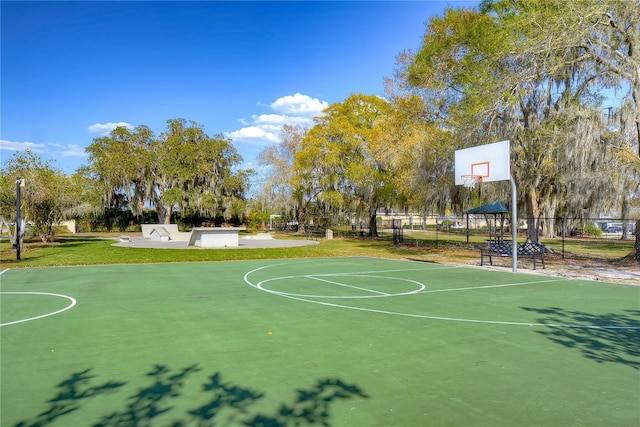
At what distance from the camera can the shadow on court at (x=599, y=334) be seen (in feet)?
16.9

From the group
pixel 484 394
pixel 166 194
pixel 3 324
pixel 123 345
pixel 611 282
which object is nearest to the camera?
pixel 484 394

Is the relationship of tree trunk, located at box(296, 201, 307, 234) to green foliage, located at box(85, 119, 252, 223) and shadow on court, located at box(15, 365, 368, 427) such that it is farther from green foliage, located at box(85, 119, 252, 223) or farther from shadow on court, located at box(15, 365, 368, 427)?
shadow on court, located at box(15, 365, 368, 427)

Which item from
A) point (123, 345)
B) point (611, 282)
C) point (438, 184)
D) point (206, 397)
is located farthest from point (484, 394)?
point (438, 184)

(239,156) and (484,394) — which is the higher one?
(239,156)

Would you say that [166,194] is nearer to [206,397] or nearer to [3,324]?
[3,324]

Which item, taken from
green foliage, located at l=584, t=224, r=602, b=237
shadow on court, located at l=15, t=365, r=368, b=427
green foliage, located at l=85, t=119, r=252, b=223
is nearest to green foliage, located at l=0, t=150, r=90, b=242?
green foliage, located at l=85, t=119, r=252, b=223

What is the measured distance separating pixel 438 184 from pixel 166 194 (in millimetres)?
25813

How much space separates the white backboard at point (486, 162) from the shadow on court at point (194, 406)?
1175 cm

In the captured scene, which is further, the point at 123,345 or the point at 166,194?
the point at 166,194

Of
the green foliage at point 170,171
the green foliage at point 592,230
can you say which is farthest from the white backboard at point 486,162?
the green foliage at point 592,230

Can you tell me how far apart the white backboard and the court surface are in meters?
5.15

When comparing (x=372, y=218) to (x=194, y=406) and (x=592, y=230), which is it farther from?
(x=194, y=406)

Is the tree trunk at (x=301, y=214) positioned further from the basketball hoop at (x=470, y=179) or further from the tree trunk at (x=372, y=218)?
the basketball hoop at (x=470, y=179)

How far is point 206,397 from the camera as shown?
389 cm
